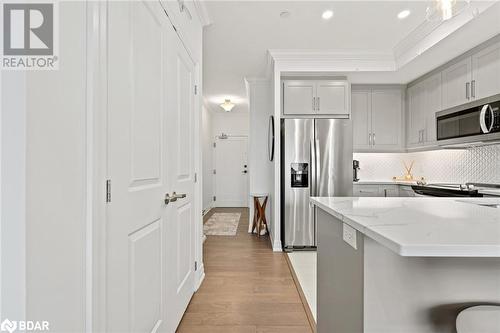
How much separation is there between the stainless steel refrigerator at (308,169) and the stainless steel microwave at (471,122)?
108 cm

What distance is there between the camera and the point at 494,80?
2.65 meters

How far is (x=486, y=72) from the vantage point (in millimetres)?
2762

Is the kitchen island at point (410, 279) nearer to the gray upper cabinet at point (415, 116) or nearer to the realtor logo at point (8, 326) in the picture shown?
the realtor logo at point (8, 326)

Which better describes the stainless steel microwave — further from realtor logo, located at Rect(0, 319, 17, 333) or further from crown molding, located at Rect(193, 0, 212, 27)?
realtor logo, located at Rect(0, 319, 17, 333)

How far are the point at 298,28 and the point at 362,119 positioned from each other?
190cm

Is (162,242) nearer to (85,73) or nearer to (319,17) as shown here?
(85,73)

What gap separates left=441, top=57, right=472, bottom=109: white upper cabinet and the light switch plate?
2.98m

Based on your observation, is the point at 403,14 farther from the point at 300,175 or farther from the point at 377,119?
the point at 300,175

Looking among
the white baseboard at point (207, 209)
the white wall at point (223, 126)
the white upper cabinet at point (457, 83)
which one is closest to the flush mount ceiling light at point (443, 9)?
the white upper cabinet at point (457, 83)

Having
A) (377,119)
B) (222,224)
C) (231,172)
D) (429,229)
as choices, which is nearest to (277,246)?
(222,224)

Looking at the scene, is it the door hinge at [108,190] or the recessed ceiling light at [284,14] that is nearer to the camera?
the door hinge at [108,190]

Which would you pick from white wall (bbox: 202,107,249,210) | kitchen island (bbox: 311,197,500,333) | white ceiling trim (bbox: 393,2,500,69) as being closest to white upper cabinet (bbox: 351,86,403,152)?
white ceiling trim (bbox: 393,2,500,69)

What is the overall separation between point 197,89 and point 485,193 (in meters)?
2.90

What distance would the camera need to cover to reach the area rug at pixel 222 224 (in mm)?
4429
